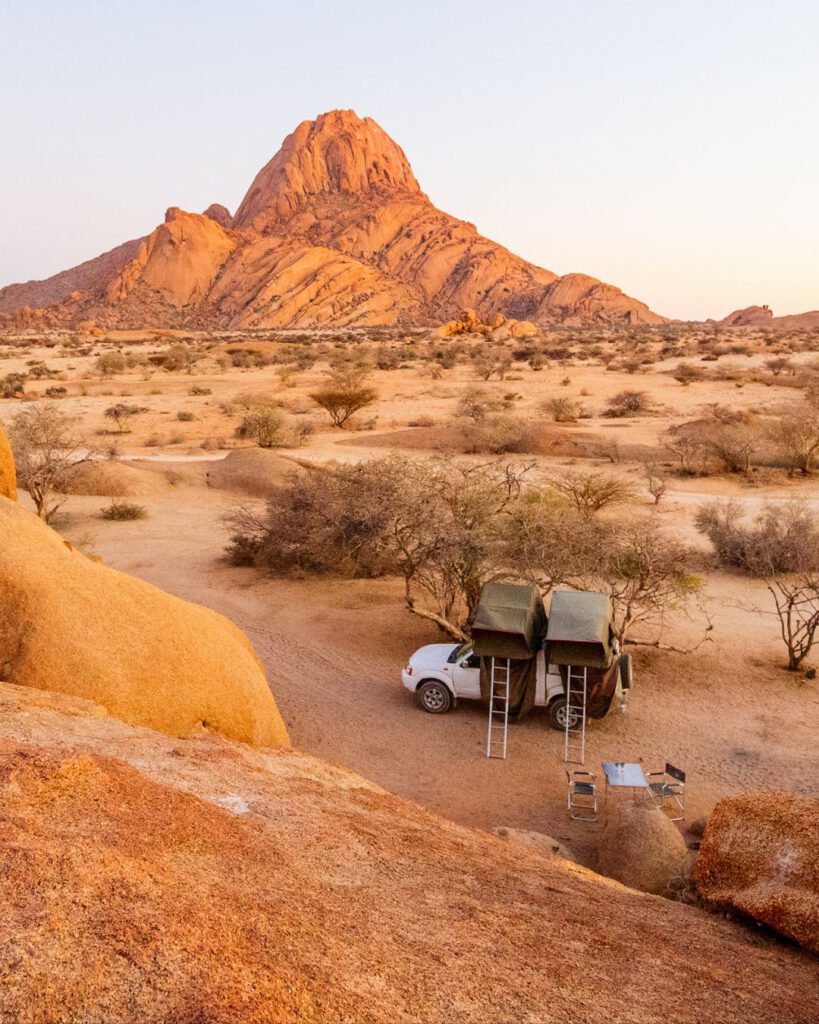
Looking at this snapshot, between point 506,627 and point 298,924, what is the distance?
8.21m

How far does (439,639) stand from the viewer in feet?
52.0

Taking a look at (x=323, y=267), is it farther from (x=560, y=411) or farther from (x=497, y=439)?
(x=497, y=439)

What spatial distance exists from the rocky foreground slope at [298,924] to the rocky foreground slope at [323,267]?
124m

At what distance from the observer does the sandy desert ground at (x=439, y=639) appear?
36.4 feet

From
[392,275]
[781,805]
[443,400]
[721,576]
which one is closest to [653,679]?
[721,576]

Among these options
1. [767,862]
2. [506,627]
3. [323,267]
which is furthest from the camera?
[323,267]

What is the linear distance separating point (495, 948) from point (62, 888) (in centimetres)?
220

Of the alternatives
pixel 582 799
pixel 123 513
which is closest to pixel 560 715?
pixel 582 799

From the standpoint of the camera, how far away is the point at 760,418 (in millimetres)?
36500

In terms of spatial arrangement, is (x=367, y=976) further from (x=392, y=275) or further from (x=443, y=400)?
(x=392, y=275)

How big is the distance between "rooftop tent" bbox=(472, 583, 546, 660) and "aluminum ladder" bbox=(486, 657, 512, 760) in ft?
0.89

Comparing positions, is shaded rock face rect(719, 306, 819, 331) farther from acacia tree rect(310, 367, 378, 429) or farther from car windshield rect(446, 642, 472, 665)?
car windshield rect(446, 642, 472, 665)

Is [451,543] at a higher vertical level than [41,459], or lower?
lower

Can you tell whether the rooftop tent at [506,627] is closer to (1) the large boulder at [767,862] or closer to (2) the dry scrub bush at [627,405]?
(1) the large boulder at [767,862]
